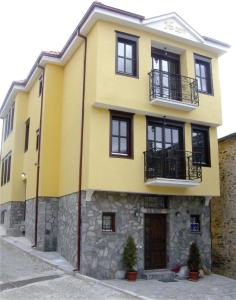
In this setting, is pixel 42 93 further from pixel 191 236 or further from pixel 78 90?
pixel 191 236

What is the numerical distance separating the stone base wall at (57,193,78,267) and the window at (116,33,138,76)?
4855 mm

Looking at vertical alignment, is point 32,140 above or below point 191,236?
above

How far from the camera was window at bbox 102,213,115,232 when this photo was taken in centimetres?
1312

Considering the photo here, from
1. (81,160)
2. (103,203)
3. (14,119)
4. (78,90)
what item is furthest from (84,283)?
(14,119)

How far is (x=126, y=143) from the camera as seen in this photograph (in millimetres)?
13758

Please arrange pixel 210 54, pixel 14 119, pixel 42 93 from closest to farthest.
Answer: pixel 210 54 < pixel 42 93 < pixel 14 119

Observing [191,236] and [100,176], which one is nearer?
[100,176]

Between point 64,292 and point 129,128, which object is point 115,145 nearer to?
point 129,128

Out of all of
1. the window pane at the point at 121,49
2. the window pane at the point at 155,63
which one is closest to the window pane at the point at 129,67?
the window pane at the point at 121,49

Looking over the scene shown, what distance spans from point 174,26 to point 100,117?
16.3 ft

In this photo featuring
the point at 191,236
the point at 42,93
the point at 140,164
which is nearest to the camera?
the point at 140,164

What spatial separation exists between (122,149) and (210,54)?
19.5 ft

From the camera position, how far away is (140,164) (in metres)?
13.6

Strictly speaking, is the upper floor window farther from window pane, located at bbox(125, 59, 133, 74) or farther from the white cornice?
window pane, located at bbox(125, 59, 133, 74)
